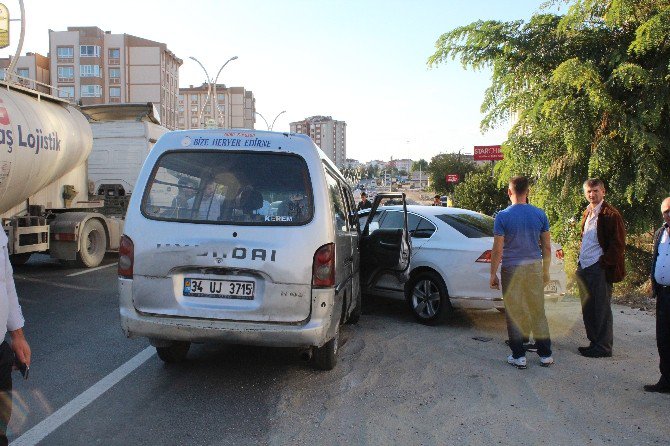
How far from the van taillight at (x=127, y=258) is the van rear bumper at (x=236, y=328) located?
2.5 inches

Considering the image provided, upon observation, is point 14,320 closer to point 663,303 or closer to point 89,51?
point 663,303

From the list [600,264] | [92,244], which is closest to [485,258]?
[600,264]

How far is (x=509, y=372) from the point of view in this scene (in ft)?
17.4

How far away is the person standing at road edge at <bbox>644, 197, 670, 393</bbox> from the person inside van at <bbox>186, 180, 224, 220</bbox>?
11.9 ft

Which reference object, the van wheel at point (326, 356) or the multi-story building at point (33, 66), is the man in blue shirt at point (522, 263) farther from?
the multi-story building at point (33, 66)

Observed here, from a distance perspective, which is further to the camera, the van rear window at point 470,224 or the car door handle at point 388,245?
the van rear window at point 470,224

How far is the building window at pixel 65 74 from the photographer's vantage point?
8756cm

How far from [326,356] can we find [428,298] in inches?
95.8

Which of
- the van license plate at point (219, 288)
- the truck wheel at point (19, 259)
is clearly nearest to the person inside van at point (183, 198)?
the van license plate at point (219, 288)

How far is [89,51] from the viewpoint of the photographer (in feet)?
287

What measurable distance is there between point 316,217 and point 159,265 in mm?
1257

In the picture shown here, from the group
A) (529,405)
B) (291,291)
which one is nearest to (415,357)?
(529,405)

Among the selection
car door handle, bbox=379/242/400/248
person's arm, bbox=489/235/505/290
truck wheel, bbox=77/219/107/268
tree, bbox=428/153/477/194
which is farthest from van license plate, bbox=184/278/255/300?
tree, bbox=428/153/477/194

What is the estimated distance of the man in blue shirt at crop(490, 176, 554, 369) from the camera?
548cm
